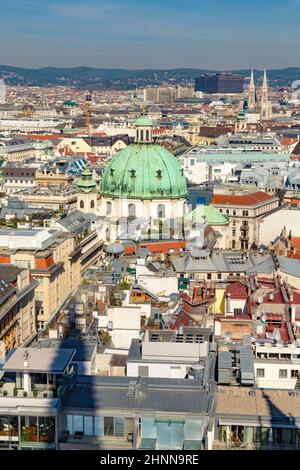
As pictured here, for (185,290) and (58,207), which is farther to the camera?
(58,207)

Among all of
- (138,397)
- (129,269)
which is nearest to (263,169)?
(129,269)

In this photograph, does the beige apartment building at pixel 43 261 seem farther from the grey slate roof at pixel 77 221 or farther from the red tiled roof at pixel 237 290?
the red tiled roof at pixel 237 290

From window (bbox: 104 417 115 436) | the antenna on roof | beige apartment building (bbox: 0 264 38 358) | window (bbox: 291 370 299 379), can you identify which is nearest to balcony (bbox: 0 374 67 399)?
the antenna on roof

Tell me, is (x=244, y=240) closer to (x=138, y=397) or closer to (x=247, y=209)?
(x=247, y=209)

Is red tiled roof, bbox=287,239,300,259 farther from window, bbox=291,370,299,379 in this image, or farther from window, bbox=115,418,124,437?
window, bbox=115,418,124,437
